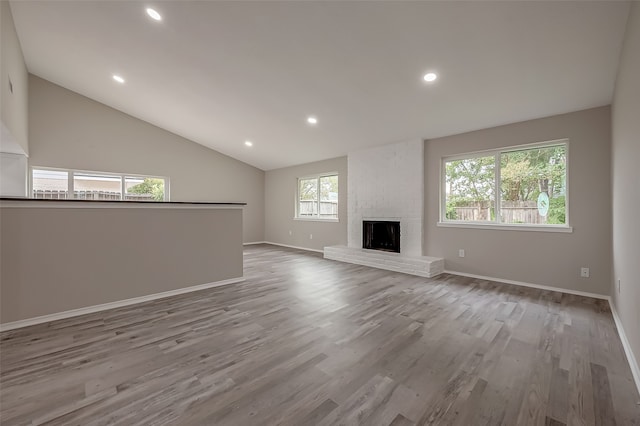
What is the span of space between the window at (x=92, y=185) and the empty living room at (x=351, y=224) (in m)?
0.06

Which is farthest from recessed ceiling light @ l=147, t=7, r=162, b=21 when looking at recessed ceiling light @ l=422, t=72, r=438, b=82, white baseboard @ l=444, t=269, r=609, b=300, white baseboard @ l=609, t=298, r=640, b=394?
white baseboard @ l=444, t=269, r=609, b=300

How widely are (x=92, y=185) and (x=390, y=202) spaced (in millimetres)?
6545

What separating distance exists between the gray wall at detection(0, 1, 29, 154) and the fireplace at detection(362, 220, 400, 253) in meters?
5.71

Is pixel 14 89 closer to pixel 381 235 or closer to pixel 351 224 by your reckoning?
pixel 351 224

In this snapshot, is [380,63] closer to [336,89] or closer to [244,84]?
[336,89]

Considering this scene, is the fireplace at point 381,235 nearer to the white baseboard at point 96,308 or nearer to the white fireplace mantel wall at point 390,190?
the white fireplace mantel wall at point 390,190

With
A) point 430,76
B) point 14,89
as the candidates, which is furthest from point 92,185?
point 430,76

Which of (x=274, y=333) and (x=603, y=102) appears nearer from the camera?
(x=274, y=333)

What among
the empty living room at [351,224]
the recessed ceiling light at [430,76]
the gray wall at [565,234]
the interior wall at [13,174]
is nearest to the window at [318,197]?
the empty living room at [351,224]

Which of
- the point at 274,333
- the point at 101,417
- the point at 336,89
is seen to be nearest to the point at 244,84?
the point at 336,89

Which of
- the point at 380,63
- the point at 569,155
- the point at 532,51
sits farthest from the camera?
the point at 569,155

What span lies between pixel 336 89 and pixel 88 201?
338 cm

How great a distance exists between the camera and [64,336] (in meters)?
2.39

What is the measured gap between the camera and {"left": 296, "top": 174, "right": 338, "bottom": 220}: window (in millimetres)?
7052
